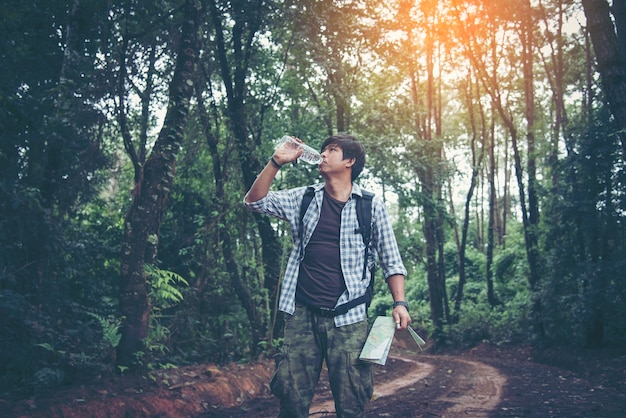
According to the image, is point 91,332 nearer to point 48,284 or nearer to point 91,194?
point 48,284

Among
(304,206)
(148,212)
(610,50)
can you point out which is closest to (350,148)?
(304,206)

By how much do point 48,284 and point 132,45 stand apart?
5051 millimetres

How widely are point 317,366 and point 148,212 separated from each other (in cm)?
457

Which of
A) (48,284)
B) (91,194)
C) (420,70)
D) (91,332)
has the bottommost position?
(91,332)

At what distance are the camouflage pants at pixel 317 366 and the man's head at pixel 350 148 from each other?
1107mm

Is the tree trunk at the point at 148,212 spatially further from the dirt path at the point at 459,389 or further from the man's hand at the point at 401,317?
the man's hand at the point at 401,317

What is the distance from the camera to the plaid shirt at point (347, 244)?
11.4 feet

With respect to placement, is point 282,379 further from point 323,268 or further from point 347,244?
point 347,244

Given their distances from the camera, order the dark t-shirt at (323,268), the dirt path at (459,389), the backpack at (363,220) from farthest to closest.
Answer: the dirt path at (459,389) < the backpack at (363,220) < the dark t-shirt at (323,268)

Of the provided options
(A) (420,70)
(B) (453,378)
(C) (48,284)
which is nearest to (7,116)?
(C) (48,284)

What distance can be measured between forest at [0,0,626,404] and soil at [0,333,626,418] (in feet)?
1.65

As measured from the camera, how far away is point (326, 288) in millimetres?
3459

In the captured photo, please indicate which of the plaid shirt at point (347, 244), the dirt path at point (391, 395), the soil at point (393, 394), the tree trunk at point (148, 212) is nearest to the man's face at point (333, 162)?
the plaid shirt at point (347, 244)

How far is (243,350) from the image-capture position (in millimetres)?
11000
